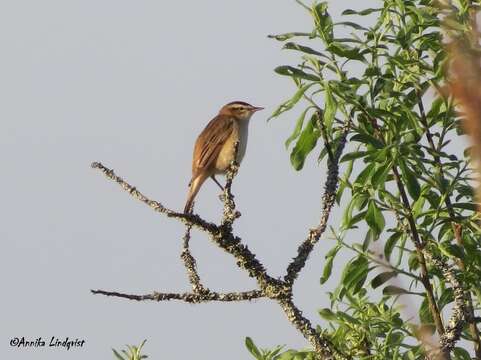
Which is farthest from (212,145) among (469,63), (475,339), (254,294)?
(469,63)

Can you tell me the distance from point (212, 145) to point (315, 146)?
5492mm

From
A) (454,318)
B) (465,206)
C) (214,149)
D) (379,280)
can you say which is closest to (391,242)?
(379,280)

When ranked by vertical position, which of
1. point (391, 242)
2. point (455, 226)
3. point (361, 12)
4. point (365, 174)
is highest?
point (361, 12)

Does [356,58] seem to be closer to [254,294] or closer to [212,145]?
[254,294]

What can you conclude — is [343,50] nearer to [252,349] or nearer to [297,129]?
[297,129]

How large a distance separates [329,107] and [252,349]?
5.14 feet

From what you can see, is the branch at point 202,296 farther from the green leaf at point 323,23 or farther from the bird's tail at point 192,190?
the bird's tail at point 192,190

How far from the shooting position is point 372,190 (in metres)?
5.46

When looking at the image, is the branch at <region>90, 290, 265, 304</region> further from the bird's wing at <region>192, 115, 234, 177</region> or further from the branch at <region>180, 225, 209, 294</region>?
the bird's wing at <region>192, 115, 234, 177</region>

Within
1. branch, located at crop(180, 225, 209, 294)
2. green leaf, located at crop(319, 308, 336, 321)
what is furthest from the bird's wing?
branch, located at crop(180, 225, 209, 294)

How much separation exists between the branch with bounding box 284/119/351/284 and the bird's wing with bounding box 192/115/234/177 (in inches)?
272

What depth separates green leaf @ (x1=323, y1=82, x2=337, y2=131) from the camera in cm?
485

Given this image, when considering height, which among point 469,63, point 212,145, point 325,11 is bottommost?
point 469,63

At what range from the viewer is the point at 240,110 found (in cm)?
1177
